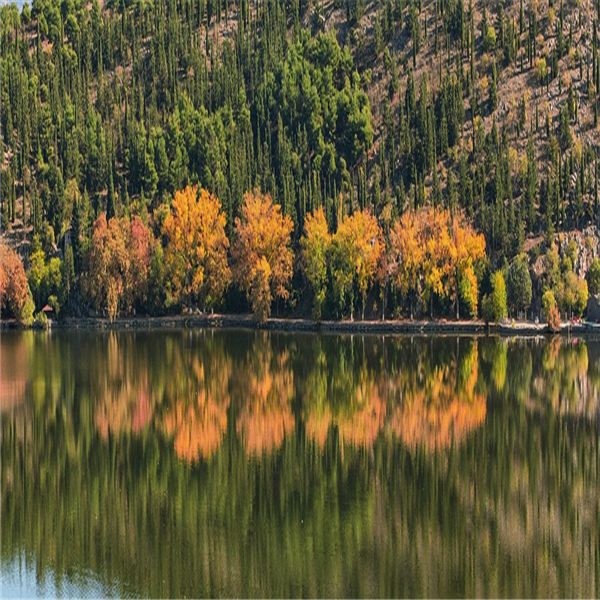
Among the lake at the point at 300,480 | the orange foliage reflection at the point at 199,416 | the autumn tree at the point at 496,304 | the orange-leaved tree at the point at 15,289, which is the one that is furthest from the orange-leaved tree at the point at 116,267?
the orange foliage reflection at the point at 199,416

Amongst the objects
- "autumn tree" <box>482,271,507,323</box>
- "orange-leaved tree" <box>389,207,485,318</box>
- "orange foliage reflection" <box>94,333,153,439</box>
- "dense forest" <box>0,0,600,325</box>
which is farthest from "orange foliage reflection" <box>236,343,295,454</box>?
"dense forest" <box>0,0,600,325</box>

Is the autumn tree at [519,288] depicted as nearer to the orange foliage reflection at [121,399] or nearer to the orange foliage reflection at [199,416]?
the orange foliage reflection at [199,416]

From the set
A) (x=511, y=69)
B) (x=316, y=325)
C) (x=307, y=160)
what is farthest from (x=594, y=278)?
(x=307, y=160)

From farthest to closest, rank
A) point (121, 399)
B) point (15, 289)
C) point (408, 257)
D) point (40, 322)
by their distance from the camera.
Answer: point (40, 322), point (15, 289), point (408, 257), point (121, 399)

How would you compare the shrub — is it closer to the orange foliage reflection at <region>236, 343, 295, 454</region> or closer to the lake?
the orange foliage reflection at <region>236, 343, 295, 454</region>

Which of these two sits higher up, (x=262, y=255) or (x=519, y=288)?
(x=262, y=255)

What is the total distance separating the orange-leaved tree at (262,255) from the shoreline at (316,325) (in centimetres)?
304

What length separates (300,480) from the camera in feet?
148

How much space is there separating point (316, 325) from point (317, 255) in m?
7.69

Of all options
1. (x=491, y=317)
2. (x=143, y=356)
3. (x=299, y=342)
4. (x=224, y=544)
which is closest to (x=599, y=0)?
(x=491, y=317)

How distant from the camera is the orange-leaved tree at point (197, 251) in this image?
126 m

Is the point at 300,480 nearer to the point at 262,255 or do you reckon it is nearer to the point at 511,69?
the point at 262,255

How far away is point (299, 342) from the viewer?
101 meters

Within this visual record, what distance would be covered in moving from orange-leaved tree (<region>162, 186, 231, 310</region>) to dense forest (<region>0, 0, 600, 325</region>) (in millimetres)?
225
